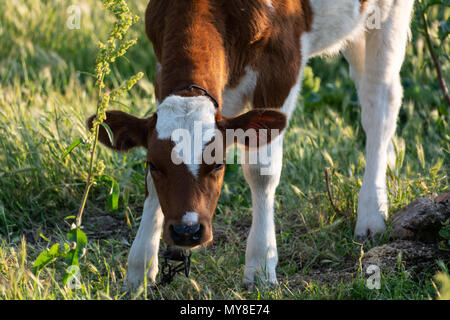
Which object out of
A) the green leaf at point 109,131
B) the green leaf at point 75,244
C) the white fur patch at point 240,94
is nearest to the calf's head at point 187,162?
the green leaf at point 109,131

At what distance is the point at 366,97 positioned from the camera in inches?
188

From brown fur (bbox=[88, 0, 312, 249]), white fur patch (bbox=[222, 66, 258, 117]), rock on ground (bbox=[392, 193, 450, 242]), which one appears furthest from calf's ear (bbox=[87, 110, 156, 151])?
rock on ground (bbox=[392, 193, 450, 242])

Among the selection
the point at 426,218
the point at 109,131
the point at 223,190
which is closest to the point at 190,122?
the point at 109,131

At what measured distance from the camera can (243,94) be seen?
149 inches

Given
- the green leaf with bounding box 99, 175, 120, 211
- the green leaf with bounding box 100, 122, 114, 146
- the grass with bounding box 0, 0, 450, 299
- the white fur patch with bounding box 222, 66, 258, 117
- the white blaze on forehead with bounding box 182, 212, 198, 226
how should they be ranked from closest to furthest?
the white blaze on forehead with bounding box 182, 212, 198, 226 → the green leaf with bounding box 100, 122, 114, 146 → the green leaf with bounding box 99, 175, 120, 211 → the grass with bounding box 0, 0, 450, 299 → the white fur patch with bounding box 222, 66, 258, 117

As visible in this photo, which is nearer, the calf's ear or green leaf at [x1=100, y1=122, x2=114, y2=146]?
green leaf at [x1=100, y1=122, x2=114, y2=146]

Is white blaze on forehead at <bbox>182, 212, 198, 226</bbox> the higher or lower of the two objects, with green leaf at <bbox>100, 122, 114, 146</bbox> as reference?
lower

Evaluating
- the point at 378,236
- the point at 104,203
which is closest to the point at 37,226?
the point at 104,203

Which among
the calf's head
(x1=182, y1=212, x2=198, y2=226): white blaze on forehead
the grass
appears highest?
the calf's head

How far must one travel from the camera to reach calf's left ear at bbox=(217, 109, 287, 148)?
3.28 meters

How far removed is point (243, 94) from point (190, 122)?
0.78 meters

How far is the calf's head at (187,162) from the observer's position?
9.91 ft

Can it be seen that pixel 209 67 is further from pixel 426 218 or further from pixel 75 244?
pixel 426 218

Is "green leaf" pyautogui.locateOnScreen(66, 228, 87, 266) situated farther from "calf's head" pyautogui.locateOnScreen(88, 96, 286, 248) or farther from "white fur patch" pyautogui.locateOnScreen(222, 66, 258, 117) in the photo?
"white fur patch" pyautogui.locateOnScreen(222, 66, 258, 117)
